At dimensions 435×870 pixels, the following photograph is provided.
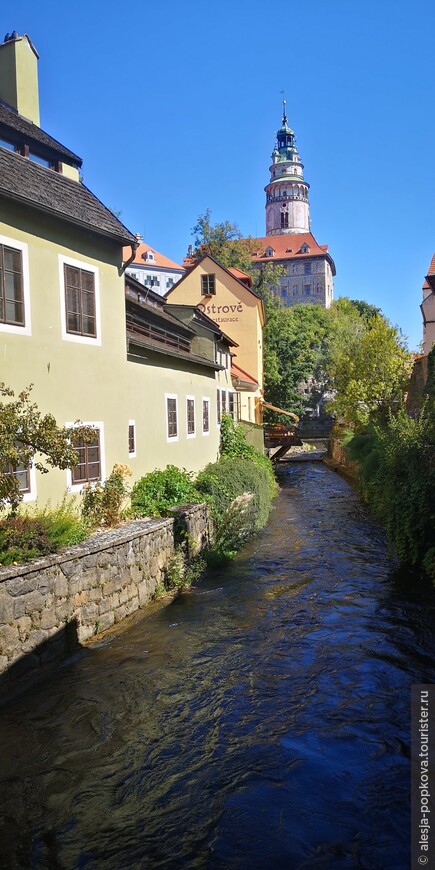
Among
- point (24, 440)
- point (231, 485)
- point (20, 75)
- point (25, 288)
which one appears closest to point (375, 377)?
point (231, 485)

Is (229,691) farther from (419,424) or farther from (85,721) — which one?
(419,424)

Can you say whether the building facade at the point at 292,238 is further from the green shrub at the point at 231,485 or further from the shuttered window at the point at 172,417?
the shuttered window at the point at 172,417

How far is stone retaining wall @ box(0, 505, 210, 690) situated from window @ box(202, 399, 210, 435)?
27.6 ft

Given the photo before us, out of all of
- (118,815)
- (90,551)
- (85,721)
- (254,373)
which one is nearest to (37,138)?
(90,551)

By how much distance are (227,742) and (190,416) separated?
13.2 meters

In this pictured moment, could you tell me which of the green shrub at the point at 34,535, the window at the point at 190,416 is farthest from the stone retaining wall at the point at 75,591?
the window at the point at 190,416

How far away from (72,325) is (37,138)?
4.09 meters

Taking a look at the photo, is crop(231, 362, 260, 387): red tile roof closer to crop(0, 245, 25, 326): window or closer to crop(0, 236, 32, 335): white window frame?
crop(0, 236, 32, 335): white window frame

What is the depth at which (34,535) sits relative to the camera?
8.91 metres

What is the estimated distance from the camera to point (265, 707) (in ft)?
25.4

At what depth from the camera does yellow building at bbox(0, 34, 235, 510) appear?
401 inches

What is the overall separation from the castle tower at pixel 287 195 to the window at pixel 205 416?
117573mm

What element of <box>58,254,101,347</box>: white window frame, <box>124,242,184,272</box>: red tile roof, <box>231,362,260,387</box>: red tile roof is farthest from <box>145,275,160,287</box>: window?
<box>58,254,101,347</box>: white window frame

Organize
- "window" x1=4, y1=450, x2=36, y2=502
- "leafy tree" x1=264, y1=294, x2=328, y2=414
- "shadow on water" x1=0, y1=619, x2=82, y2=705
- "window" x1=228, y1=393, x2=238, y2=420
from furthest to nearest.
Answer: "leafy tree" x1=264, y1=294, x2=328, y2=414
"window" x1=228, y1=393, x2=238, y2=420
"window" x1=4, y1=450, x2=36, y2=502
"shadow on water" x1=0, y1=619, x2=82, y2=705
